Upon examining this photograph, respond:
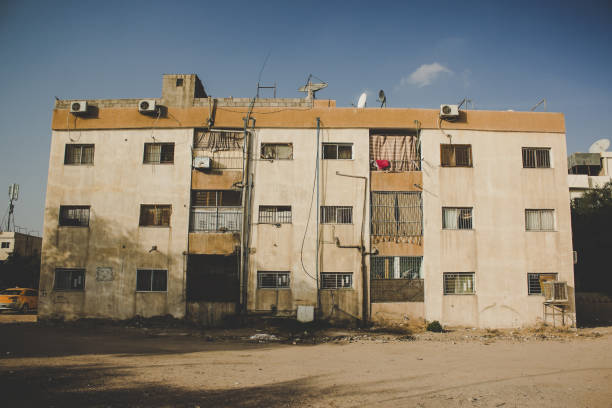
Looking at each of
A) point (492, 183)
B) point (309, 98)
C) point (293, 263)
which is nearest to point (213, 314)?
point (293, 263)

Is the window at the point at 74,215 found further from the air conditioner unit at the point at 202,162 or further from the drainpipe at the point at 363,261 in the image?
the drainpipe at the point at 363,261

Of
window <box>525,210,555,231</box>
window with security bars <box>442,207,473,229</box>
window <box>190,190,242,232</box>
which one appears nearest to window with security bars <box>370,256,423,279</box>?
window with security bars <box>442,207,473,229</box>

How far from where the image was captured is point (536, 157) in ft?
63.9

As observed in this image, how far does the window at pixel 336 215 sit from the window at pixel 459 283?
524cm

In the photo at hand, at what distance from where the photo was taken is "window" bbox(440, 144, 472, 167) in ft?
63.2

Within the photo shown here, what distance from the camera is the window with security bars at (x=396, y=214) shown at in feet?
61.5

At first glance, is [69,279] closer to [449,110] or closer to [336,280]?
[336,280]

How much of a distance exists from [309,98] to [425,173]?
7.00m

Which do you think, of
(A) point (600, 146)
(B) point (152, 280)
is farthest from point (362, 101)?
(A) point (600, 146)

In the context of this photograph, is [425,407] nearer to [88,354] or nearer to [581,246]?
[88,354]

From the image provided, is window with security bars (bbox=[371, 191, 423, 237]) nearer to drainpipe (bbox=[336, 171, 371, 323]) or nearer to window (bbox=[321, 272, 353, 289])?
drainpipe (bbox=[336, 171, 371, 323])

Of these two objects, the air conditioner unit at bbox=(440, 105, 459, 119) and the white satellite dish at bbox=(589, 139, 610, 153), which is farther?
the white satellite dish at bbox=(589, 139, 610, 153)

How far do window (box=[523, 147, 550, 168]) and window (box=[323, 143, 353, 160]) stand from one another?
8580mm

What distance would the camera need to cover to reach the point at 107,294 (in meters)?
18.3
